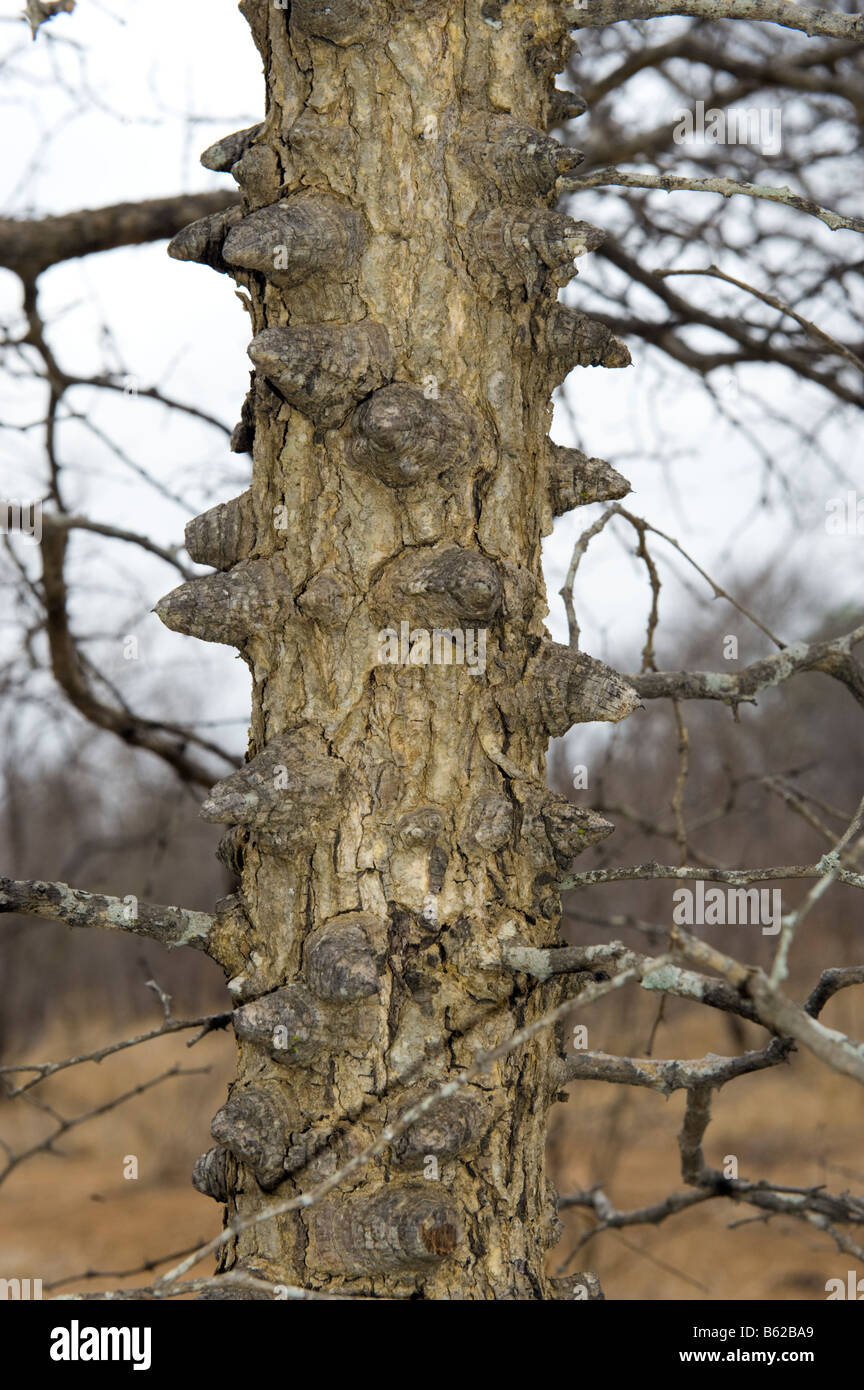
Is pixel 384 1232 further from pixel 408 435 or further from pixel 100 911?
pixel 408 435

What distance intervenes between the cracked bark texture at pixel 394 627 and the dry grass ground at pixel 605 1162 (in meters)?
4.65

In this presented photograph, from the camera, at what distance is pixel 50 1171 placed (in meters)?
9.59

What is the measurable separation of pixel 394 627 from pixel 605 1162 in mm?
6041

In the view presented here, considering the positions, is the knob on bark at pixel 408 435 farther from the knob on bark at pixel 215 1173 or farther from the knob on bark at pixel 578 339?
the knob on bark at pixel 215 1173

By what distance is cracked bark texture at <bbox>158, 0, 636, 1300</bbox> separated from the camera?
1.41m

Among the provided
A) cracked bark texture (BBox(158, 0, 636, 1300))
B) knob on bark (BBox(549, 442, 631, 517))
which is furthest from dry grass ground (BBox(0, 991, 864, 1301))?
knob on bark (BBox(549, 442, 631, 517))

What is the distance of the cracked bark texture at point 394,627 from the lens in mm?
1412

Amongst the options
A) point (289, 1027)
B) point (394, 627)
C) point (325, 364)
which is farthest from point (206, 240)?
point (289, 1027)

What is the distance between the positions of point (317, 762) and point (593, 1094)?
27.0 feet

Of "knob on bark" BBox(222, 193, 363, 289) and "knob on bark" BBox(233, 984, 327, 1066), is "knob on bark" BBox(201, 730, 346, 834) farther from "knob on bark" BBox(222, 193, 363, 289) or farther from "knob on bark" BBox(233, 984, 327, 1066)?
"knob on bark" BBox(222, 193, 363, 289)

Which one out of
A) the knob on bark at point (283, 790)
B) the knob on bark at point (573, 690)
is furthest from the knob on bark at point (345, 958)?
the knob on bark at point (573, 690)

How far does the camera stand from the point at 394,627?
1483 millimetres

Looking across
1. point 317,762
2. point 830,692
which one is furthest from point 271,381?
point 830,692
